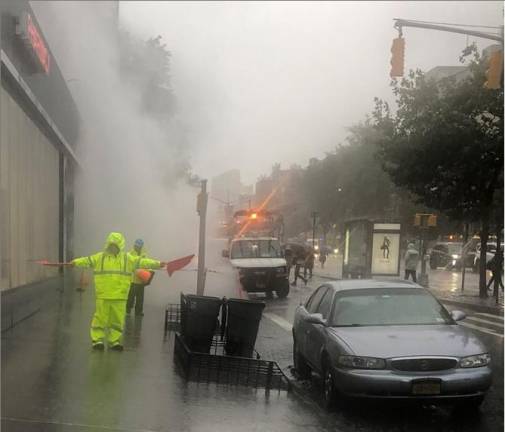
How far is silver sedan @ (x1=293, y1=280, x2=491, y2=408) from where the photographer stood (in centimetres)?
618

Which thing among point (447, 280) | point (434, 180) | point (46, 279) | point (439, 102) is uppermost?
point (439, 102)

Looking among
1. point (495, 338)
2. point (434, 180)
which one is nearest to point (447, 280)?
point (434, 180)

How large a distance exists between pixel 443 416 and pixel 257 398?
191 centimetres

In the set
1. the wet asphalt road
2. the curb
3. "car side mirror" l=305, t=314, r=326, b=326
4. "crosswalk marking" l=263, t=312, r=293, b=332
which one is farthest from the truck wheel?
"car side mirror" l=305, t=314, r=326, b=326

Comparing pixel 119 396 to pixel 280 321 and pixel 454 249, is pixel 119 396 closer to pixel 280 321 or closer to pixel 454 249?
pixel 280 321

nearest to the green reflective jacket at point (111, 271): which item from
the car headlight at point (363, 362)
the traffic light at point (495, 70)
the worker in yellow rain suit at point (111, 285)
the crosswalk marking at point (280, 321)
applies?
the worker in yellow rain suit at point (111, 285)

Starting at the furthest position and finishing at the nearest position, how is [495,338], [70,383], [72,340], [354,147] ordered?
[354,147], [495,338], [72,340], [70,383]

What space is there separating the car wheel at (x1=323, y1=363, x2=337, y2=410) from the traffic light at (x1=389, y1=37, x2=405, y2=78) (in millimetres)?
8033

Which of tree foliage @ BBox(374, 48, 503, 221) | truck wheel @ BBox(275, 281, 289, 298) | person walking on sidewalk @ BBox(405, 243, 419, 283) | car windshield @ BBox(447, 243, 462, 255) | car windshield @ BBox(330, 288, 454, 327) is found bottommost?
car windshield @ BBox(447, 243, 462, 255)

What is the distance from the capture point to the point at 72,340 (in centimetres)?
909

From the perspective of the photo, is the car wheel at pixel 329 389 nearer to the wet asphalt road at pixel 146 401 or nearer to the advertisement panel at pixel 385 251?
the wet asphalt road at pixel 146 401

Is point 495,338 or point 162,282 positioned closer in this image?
point 495,338

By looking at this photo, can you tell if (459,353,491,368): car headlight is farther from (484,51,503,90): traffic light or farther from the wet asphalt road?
(484,51,503,90): traffic light

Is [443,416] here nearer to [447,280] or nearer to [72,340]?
[72,340]
